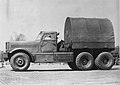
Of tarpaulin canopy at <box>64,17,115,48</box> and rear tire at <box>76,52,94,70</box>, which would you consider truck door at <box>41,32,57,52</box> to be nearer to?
tarpaulin canopy at <box>64,17,115,48</box>

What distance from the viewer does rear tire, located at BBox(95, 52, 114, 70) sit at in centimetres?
582

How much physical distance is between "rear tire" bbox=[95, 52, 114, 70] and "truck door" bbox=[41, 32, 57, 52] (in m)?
0.87

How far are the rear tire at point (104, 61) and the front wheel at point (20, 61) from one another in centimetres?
135

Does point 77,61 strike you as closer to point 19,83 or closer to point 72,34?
point 72,34

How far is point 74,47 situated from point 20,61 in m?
1.03

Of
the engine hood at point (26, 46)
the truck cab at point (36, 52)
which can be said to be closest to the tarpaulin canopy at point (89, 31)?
the truck cab at point (36, 52)

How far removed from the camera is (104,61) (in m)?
5.95

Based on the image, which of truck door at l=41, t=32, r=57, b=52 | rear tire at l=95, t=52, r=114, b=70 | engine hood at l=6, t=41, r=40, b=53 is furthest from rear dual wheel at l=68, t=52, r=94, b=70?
engine hood at l=6, t=41, r=40, b=53

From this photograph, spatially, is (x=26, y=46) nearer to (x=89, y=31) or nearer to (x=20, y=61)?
(x=20, y=61)

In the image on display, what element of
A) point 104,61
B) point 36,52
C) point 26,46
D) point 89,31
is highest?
point 89,31

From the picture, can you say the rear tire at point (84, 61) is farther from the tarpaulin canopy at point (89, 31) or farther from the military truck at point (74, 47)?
the tarpaulin canopy at point (89, 31)

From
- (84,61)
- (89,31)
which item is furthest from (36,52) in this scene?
(89,31)

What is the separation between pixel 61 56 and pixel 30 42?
636 millimetres

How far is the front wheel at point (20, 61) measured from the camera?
18.0ft
